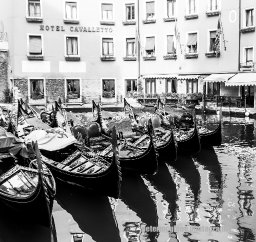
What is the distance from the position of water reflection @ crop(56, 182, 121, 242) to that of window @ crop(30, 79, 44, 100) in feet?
40.9

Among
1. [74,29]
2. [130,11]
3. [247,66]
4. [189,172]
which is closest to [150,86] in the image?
[130,11]

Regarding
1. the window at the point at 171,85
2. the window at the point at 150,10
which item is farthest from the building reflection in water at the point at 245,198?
the window at the point at 150,10

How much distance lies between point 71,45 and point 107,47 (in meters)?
1.62

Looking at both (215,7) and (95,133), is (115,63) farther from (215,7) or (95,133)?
(95,133)

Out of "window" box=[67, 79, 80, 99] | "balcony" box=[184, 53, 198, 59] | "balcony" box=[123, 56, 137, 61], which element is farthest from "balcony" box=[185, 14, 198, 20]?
"window" box=[67, 79, 80, 99]

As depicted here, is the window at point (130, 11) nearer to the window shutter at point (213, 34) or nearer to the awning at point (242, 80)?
the window shutter at point (213, 34)

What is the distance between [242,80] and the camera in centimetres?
1702

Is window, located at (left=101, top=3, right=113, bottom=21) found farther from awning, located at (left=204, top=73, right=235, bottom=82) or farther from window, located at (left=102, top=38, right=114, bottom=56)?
awning, located at (left=204, top=73, right=235, bottom=82)

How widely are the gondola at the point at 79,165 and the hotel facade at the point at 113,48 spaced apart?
1073 cm

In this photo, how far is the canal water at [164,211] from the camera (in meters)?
5.91

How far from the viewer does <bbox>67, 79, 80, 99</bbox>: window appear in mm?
20406

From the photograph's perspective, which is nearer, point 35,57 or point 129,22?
point 35,57

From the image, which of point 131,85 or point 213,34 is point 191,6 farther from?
point 131,85

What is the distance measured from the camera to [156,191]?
8039 mm
